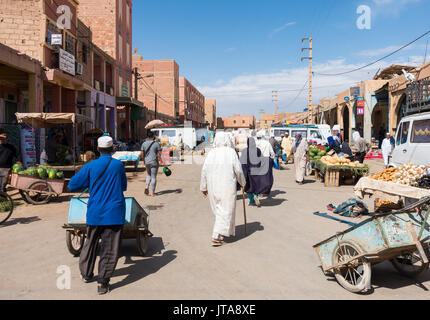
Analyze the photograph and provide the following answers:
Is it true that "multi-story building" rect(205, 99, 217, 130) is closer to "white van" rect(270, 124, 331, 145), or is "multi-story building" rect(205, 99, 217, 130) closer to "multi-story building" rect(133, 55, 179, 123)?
"multi-story building" rect(133, 55, 179, 123)

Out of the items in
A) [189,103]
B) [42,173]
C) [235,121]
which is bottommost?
[42,173]

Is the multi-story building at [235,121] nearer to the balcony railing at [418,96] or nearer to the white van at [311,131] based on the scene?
the white van at [311,131]

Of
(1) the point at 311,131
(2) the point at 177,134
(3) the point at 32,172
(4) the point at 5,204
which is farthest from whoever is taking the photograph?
(2) the point at 177,134

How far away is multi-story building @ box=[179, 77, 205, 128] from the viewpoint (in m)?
61.9

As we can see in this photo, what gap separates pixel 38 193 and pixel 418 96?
10.6m

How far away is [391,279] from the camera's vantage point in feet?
14.0

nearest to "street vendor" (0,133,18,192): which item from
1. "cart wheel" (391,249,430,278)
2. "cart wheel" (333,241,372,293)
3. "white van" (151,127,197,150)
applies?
→ "cart wheel" (333,241,372,293)

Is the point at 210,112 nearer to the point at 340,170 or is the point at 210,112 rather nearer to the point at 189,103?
the point at 189,103

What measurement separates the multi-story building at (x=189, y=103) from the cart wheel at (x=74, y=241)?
Answer: 55.8 meters

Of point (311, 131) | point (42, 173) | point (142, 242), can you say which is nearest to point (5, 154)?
point (42, 173)

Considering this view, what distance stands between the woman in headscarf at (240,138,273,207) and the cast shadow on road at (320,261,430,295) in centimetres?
416

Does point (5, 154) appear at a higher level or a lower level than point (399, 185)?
higher

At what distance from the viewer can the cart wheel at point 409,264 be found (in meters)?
4.20

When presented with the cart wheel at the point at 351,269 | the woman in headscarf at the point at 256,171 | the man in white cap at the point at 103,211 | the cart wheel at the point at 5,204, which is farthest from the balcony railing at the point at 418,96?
the cart wheel at the point at 5,204
